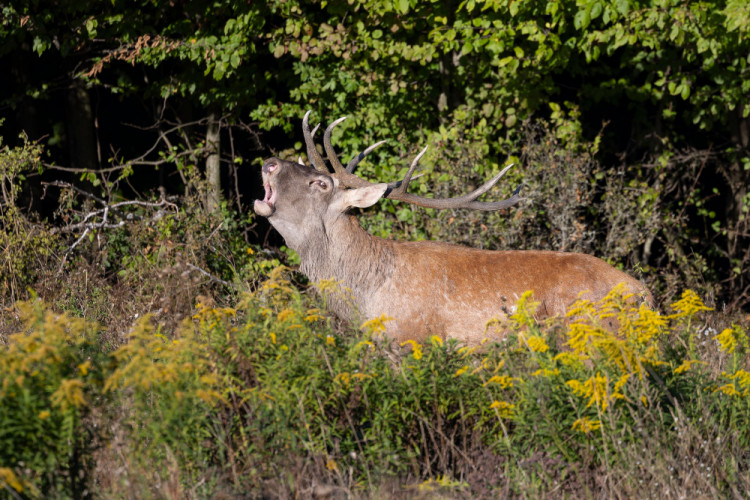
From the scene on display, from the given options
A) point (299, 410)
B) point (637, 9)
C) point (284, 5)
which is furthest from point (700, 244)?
point (299, 410)

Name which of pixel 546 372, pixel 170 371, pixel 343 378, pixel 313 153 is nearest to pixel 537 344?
pixel 546 372

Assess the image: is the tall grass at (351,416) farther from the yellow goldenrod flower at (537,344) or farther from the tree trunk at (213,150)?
the tree trunk at (213,150)

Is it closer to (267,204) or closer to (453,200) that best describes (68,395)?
(267,204)

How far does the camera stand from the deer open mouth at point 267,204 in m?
6.09

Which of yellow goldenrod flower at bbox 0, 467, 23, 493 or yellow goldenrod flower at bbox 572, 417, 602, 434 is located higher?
yellow goldenrod flower at bbox 0, 467, 23, 493

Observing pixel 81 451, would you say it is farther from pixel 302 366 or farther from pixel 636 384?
pixel 636 384

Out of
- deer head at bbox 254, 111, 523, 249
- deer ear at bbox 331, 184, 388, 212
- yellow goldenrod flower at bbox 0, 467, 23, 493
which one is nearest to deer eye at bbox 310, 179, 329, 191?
deer head at bbox 254, 111, 523, 249

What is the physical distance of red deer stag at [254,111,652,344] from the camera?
5715 mm

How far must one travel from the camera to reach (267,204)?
6168 mm

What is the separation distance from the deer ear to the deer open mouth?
430mm

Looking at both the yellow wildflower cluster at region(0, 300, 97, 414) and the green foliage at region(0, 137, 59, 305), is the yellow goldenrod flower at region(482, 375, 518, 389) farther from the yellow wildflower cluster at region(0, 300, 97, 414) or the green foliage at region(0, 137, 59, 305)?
the green foliage at region(0, 137, 59, 305)

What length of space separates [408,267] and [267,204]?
1.10 meters

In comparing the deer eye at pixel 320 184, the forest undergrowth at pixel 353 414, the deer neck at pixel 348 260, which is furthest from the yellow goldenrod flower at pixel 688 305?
the deer eye at pixel 320 184

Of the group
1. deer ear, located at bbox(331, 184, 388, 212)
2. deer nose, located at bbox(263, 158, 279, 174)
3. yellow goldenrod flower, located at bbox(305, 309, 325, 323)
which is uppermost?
deer nose, located at bbox(263, 158, 279, 174)
